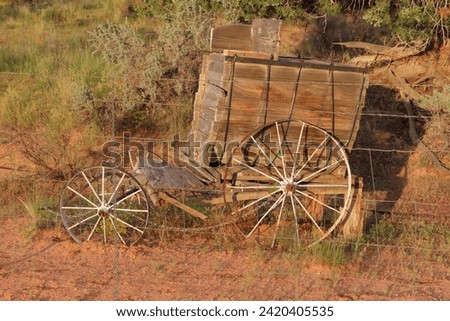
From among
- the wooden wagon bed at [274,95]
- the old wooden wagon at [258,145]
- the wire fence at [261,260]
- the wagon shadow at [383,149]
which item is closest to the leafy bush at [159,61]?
the wire fence at [261,260]

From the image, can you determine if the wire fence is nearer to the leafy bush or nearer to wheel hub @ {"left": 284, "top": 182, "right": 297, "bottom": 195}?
wheel hub @ {"left": 284, "top": 182, "right": 297, "bottom": 195}

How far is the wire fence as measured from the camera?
582cm

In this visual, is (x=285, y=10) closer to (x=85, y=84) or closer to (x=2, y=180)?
(x=85, y=84)

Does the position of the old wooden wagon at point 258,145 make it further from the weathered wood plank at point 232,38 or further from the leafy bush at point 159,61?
the leafy bush at point 159,61

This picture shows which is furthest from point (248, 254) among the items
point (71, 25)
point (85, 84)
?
point (71, 25)

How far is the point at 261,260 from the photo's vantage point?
6.45m

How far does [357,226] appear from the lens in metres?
7.20

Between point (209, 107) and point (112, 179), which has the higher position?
point (209, 107)

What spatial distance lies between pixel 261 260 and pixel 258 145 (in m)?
1.05

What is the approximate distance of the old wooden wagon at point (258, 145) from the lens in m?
6.56

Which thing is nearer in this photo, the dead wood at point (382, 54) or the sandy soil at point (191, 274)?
the sandy soil at point (191, 274)

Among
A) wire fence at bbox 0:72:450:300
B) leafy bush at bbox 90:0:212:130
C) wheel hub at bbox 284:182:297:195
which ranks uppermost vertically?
leafy bush at bbox 90:0:212:130

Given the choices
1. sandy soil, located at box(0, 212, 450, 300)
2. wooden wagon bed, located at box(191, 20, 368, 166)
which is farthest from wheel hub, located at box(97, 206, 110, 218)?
wooden wagon bed, located at box(191, 20, 368, 166)

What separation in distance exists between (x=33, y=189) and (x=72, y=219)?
1.21 metres
